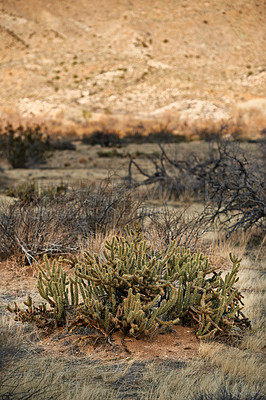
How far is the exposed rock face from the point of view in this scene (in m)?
37.7

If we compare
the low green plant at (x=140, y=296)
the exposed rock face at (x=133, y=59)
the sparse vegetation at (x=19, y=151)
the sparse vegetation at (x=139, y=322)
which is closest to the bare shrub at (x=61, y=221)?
the sparse vegetation at (x=139, y=322)

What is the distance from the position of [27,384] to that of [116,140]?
2174 centimetres

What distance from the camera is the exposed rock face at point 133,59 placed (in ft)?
124

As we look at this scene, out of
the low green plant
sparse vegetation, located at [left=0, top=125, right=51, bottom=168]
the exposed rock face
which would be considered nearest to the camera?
the low green plant

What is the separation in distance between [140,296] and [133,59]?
42192mm

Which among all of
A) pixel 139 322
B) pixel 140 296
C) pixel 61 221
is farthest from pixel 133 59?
pixel 139 322

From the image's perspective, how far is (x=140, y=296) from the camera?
3.64 meters

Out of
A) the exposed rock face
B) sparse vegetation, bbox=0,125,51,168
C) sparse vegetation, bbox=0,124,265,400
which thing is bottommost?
sparse vegetation, bbox=0,124,265,400

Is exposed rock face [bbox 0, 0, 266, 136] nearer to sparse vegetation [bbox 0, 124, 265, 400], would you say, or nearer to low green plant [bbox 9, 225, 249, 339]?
sparse vegetation [bbox 0, 124, 265, 400]

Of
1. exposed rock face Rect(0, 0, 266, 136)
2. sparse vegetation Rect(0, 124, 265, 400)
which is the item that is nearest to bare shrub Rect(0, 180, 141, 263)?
sparse vegetation Rect(0, 124, 265, 400)

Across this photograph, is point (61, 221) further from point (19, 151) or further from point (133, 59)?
point (133, 59)

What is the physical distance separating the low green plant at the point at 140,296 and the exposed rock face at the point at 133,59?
30.0m

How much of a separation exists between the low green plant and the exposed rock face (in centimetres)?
2996

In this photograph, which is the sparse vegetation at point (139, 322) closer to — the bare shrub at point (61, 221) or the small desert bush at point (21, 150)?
the bare shrub at point (61, 221)
